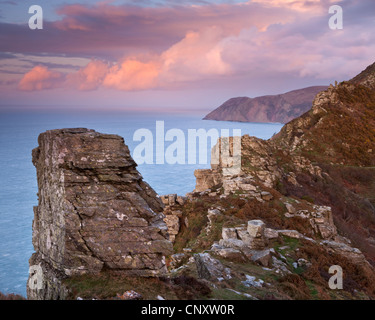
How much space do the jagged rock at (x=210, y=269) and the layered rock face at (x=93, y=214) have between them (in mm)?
3644

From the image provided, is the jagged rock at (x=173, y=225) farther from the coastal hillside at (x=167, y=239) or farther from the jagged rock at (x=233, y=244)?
the jagged rock at (x=233, y=244)

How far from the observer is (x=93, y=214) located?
10.8 metres

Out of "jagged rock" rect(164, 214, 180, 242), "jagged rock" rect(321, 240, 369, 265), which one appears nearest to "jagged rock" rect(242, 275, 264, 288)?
"jagged rock" rect(321, 240, 369, 265)

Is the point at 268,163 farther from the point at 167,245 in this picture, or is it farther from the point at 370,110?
the point at 370,110

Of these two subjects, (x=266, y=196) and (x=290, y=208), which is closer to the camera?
(x=290, y=208)

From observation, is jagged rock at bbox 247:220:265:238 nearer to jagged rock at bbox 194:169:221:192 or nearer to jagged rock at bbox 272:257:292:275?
jagged rock at bbox 272:257:292:275

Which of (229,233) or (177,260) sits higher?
(229,233)

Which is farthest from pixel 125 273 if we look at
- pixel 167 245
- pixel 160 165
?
pixel 160 165

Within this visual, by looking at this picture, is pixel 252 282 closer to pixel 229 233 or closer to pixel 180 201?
pixel 229 233

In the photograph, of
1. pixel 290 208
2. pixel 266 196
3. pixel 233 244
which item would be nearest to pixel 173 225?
pixel 233 244

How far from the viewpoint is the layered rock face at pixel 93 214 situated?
1042 centimetres

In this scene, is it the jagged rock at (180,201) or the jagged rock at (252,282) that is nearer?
the jagged rock at (252,282)

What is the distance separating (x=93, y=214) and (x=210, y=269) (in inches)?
259

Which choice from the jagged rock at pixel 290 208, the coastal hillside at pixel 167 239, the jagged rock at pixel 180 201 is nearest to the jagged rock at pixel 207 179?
the coastal hillside at pixel 167 239
